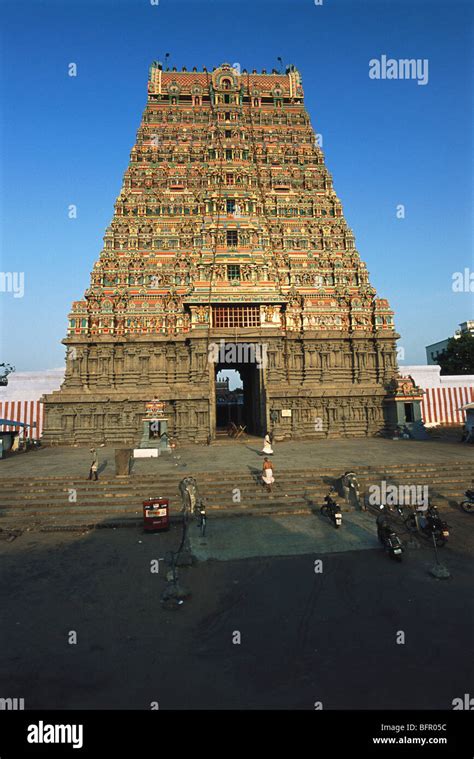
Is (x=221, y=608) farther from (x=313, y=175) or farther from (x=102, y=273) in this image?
(x=313, y=175)

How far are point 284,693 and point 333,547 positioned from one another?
19.0 ft

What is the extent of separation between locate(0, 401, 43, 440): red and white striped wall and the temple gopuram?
633 centimetres

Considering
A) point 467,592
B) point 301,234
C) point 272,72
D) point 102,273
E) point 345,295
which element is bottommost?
point 467,592

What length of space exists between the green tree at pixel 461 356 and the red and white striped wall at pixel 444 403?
15084 mm

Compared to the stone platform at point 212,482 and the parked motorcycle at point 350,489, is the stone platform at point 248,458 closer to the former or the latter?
the stone platform at point 212,482

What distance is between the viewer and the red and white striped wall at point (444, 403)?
39.1 metres

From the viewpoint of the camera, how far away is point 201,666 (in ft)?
19.3

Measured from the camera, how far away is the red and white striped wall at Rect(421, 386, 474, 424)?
3912cm

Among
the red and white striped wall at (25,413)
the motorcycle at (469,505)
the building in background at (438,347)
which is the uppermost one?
the building in background at (438,347)

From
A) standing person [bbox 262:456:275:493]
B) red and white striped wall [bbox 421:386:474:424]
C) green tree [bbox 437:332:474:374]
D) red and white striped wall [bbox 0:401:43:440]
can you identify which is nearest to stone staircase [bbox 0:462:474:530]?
standing person [bbox 262:456:275:493]

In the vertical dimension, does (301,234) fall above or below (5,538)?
above

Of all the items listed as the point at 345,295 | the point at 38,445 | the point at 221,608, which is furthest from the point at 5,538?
the point at 345,295

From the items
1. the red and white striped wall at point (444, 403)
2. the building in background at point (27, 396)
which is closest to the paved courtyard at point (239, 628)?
the building in background at point (27, 396)
